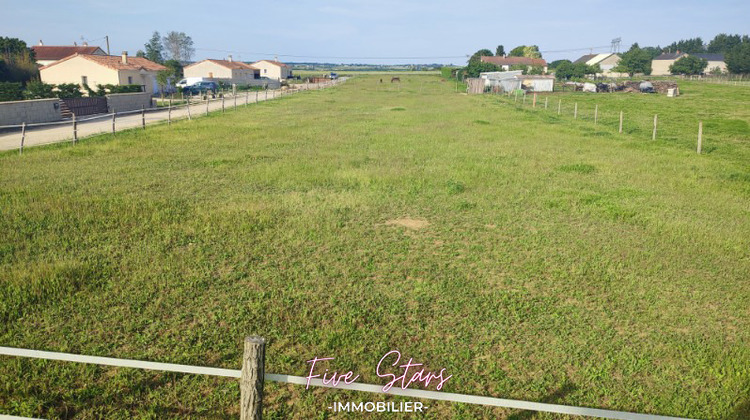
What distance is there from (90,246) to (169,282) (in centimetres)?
234

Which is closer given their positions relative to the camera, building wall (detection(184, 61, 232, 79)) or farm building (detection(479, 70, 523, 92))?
farm building (detection(479, 70, 523, 92))

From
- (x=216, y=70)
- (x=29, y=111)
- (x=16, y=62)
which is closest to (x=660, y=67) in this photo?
(x=216, y=70)

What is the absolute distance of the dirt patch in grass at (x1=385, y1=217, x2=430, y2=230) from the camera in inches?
417

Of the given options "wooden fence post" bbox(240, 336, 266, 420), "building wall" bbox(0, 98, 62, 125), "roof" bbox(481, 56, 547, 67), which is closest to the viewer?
"wooden fence post" bbox(240, 336, 266, 420)

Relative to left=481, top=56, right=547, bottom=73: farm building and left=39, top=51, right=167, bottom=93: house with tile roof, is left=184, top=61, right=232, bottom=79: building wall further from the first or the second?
left=481, top=56, right=547, bottom=73: farm building

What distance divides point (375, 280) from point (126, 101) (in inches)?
1424

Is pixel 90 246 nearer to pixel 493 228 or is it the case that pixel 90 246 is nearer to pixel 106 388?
pixel 106 388

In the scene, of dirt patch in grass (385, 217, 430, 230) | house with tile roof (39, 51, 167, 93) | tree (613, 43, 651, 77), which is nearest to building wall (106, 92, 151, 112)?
house with tile roof (39, 51, 167, 93)

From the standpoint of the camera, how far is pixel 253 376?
11.8 feet

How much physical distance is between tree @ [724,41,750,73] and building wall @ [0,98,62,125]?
123016mm

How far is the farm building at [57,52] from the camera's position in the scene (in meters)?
71.2

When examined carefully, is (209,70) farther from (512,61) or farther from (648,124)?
(512,61)

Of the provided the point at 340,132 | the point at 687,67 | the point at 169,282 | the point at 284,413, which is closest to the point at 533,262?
the point at 284,413

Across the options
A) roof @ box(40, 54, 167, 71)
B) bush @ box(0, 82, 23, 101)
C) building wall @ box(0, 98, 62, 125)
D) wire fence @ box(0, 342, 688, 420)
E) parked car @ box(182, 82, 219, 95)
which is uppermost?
roof @ box(40, 54, 167, 71)
